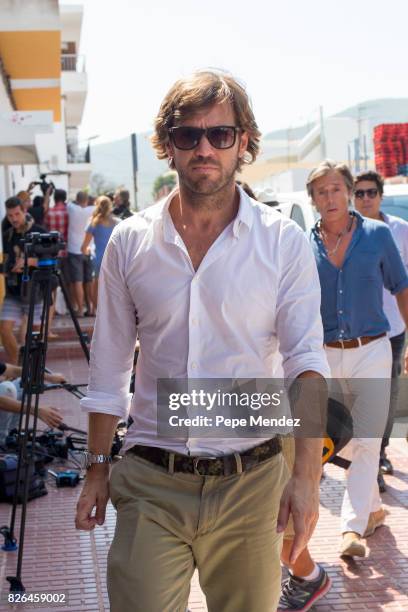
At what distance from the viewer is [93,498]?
292 centimetres

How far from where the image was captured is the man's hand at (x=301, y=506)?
8.52 ft

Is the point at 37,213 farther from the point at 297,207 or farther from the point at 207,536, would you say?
the point at 207,536

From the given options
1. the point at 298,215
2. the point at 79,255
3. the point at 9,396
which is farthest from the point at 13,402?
the point at 79,255

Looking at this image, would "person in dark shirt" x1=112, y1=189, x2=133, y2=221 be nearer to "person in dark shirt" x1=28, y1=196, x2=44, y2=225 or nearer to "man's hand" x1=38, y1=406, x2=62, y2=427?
"person in dark shirt" x1=28, y1=196, x2=44, y2=225

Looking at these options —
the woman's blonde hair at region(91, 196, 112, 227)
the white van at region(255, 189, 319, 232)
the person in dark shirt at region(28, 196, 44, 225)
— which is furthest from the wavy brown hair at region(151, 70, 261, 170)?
the person in dark shirt at region(28, 196, 44, 225)

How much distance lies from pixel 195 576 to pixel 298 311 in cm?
260

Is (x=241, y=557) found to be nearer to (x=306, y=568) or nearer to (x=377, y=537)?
(x=306, y=568)

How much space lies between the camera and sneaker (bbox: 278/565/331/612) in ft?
15.2

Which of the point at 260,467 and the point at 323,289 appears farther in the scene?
the point at 323,289

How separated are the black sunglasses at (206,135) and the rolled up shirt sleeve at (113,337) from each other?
0.32 meters

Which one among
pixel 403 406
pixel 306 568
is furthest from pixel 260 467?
pixel 403 406

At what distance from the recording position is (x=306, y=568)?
15.3ft

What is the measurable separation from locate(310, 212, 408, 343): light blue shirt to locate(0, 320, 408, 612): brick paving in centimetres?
113

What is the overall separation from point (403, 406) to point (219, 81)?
5.29 meters
